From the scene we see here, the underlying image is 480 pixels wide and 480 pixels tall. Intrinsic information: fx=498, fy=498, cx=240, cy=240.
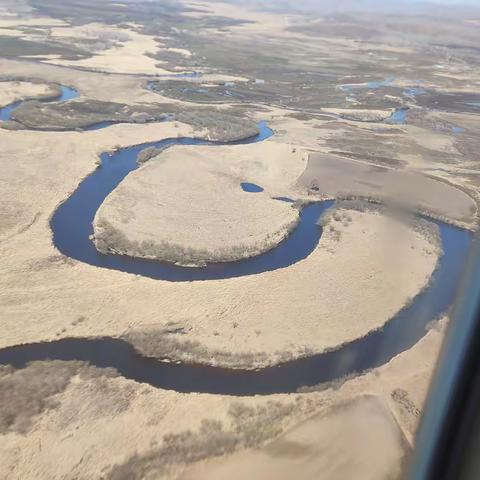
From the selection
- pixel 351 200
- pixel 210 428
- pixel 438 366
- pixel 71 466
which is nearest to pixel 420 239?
pixel 351 200

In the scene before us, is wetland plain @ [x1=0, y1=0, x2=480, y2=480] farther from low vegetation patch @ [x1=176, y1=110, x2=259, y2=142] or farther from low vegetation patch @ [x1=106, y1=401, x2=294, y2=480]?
low vegetation patch @ [x1=176, y1=110, x2=259, y2=142]

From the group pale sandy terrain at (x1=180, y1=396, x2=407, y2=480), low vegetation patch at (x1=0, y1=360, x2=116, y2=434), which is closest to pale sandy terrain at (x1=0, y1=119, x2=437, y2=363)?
low vegetation patch at (x1=0, y1=360, x2=116, y2=434)

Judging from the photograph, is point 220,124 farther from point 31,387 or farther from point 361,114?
point 31,387

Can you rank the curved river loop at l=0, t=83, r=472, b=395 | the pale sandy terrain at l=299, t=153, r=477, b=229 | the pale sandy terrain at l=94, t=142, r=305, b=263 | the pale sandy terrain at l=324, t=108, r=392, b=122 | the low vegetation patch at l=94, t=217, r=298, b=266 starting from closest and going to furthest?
the curved river loop at l=0, t=83, r=472, b=395
the low vegetation patch at l=94, t=217, r=298, b=266
the pale sandy terrain at l=94, t=142, r=305, b=263
the pale sandy terrain at l=299, t=153, r=477, b=229
the pale sandy terrain at l=324, t=108, r=392, b=122

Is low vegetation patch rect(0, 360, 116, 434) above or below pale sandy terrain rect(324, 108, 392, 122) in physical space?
below

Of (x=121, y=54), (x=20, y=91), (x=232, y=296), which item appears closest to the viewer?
(x=232, y=296)

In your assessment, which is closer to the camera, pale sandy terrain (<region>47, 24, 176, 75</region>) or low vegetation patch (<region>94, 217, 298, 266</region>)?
low vegetation patch (<region>94, 217, 298, 266</region>)

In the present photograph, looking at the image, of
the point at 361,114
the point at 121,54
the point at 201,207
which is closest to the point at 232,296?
the point at 201,207
